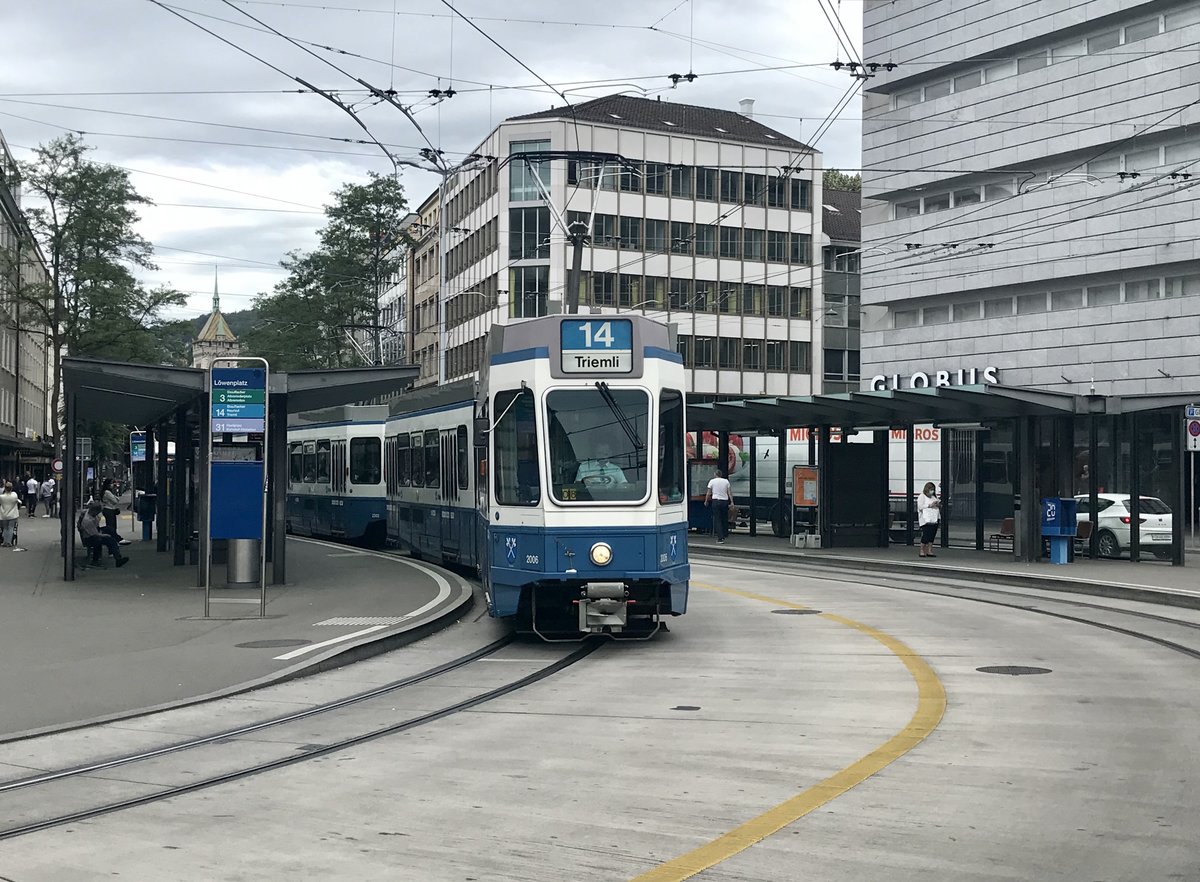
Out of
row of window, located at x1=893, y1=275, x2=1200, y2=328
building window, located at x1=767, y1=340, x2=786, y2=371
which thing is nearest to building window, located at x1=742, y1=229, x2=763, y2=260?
building window, located at x1=767, y1=340, x2=786, y2=371

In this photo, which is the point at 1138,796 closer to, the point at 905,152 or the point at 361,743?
the point at 361,743

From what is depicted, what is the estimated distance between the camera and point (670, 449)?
14.8 meters

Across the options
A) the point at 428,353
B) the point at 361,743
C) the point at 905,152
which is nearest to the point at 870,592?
the point at 361,743

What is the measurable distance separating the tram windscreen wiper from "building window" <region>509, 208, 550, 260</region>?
191 feet

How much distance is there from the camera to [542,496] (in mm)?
14461

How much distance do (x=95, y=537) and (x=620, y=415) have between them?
14.3 m

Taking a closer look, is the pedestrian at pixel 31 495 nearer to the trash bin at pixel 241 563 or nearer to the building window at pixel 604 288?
the building window at pixel 604 288

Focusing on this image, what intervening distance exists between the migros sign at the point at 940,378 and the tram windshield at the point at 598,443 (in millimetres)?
39168

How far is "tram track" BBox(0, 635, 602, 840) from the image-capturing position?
7695 millimetres

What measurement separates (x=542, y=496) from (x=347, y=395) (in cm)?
955

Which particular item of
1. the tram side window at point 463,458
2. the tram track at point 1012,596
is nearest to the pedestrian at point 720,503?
the tram track at point 1012,596

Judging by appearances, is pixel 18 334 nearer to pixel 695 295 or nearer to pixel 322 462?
pixel 695 295

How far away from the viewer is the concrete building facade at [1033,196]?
47000 mm

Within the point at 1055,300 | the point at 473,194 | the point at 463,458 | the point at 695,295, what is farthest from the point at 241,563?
the point at 473,194
